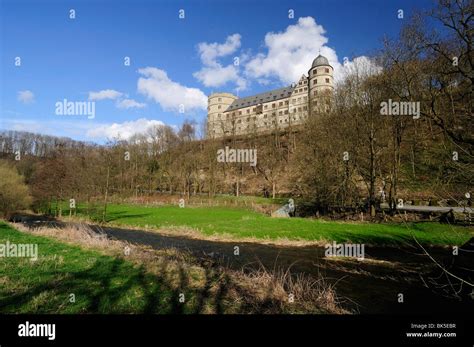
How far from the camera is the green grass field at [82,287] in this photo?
715cm

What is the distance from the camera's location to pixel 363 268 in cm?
1473

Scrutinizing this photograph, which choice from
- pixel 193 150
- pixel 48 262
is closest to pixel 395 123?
pixel 48 262

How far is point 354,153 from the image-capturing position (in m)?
31.0

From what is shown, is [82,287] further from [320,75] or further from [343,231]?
[320,75]

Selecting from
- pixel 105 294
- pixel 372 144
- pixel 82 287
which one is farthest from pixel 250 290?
pixel 372 144

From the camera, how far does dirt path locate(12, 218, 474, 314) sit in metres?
9.87

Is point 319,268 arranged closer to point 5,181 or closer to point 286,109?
point 5,181

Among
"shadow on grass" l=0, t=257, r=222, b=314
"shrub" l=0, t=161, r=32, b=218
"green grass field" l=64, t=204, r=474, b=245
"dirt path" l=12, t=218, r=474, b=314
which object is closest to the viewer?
"shadow on grass" l=0, t=257, r=222, b=314

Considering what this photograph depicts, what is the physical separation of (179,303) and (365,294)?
754 cm

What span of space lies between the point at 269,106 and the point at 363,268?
102789mm

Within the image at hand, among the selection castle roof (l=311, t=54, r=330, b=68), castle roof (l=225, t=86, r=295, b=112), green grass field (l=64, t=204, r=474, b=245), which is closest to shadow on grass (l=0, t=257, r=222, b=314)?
green grass field (l=64, t=204, r=474, b=245)
